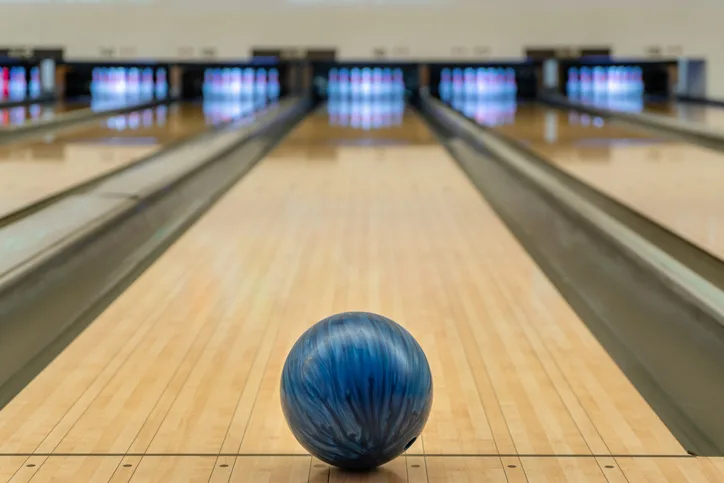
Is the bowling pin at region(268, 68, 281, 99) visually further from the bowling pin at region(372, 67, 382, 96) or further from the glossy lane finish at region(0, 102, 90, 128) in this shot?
the glossy lane finish at region(0, 102, 90, 128)

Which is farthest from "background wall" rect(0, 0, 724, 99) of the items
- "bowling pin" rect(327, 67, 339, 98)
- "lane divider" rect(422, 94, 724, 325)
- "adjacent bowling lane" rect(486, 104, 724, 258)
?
"lane divider" rect(422, 94, 724, 325)

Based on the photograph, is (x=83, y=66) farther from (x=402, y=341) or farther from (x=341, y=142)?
(x=402, y=341)

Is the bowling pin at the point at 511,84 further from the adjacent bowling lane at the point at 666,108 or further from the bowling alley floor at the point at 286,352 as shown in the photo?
the bowling alley floor at the point at 286,352

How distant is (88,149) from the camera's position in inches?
243

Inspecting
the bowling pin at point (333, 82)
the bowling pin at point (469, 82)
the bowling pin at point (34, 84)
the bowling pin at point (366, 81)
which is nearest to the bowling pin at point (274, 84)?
the bowling pin at point (333, 82)

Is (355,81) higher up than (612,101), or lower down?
higher up

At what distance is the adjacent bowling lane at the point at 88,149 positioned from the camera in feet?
15.1

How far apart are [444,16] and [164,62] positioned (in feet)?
10.5

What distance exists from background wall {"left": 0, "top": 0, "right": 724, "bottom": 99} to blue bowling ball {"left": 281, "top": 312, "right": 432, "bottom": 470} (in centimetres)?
759

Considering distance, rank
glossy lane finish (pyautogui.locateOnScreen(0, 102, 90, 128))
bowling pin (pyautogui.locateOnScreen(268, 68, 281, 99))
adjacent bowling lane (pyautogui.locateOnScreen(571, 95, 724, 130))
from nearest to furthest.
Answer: glossy lane finish (pyautogui.locateOnScreen(0, 102, 90, 128)) → adjacent bowling lane (pyautogui.locateOnScreen(571, 95, 724, 130)) → bowling pin (pyautogui.locateOnScreen(268, 68, 281, 99))

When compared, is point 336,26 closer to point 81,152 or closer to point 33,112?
point 33,112

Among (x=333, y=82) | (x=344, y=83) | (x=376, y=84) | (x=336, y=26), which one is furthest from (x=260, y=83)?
(x=336, y=26)

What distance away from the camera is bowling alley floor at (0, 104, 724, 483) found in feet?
5.90

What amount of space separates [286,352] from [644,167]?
340cm
